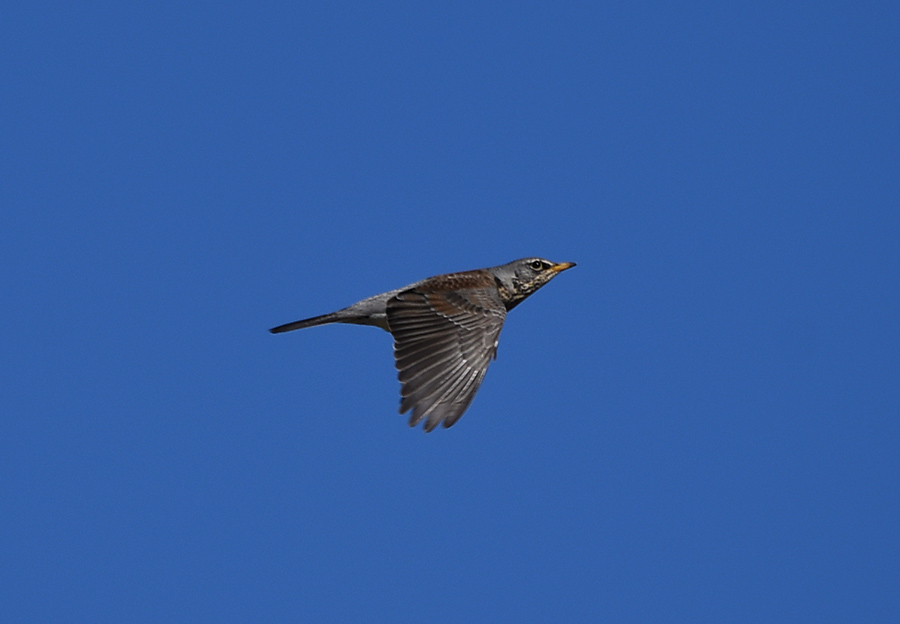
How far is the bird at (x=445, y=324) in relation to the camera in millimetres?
10820

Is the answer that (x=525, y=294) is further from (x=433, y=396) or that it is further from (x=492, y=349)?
(x=433, y=396)

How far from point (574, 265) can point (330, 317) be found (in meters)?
3.63

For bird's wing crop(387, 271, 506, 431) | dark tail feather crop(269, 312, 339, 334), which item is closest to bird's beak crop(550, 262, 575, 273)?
bird's wing crop(387, 271, 506, 431)

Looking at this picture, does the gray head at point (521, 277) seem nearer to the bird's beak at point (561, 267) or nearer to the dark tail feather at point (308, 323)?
the bird's beak at point (561, 267)

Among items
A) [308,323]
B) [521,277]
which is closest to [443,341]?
[308,323]

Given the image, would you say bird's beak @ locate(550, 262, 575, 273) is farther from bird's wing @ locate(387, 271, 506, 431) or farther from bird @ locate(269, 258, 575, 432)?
bird's wing @ locate(387, 271, 506, 431)

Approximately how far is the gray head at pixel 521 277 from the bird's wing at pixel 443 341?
83 centimetres

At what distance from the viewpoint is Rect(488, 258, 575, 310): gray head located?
556 inches

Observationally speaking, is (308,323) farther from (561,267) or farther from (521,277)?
(561,267)

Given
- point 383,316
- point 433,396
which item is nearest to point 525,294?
point 383,316

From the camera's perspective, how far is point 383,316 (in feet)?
43.1

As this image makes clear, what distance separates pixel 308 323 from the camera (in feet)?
43.0

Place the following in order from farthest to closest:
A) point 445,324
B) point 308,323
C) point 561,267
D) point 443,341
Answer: point 561,267
point 308,323
point 445,324
point 443,341

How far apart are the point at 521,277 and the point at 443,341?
2872 millimetres
